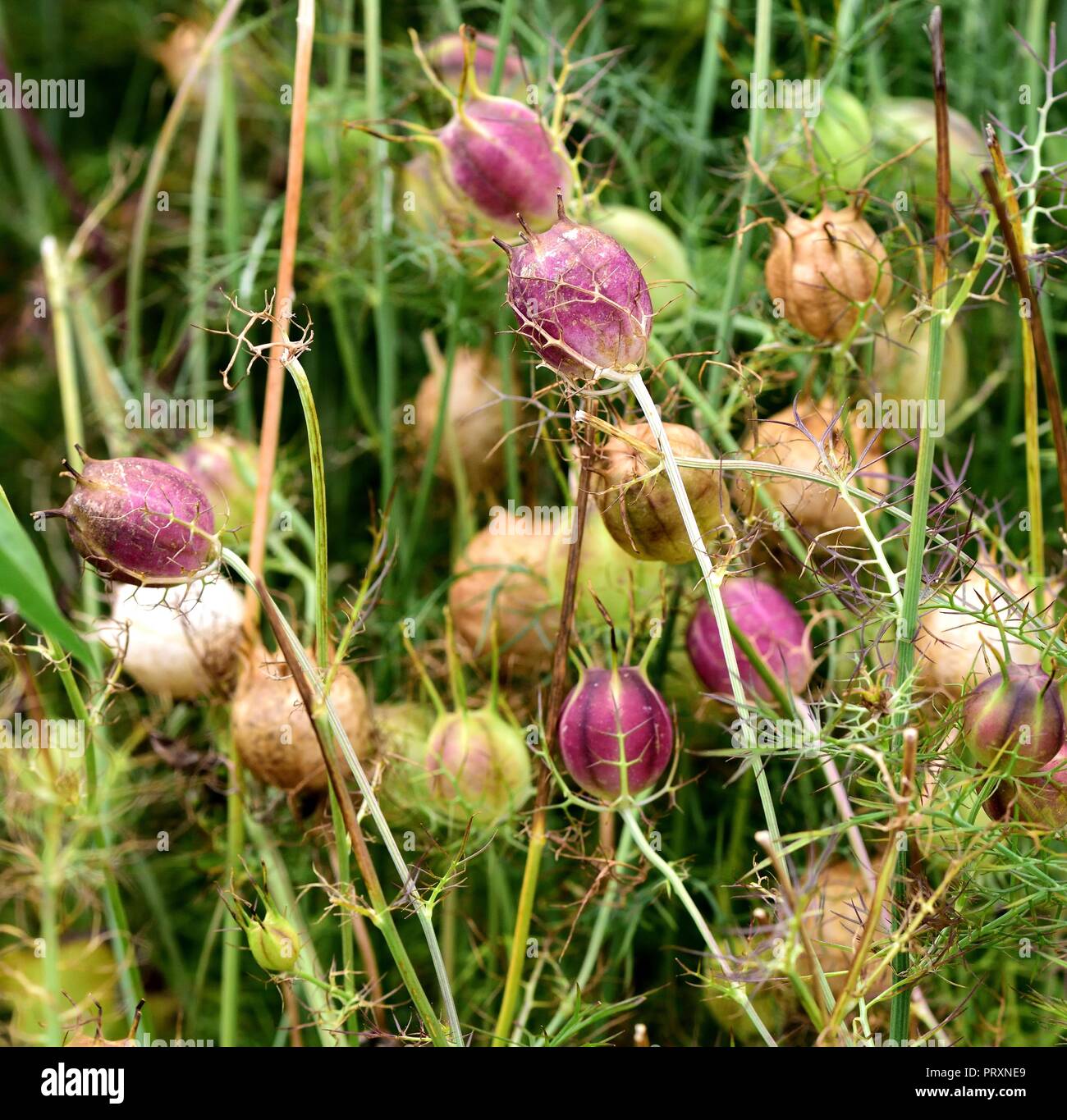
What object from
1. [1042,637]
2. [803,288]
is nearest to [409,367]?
[803,288]

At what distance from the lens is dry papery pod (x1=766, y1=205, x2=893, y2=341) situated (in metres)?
0.40

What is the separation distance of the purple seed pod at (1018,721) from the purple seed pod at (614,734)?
9 centimetres

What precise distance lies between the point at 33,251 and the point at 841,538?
58cm

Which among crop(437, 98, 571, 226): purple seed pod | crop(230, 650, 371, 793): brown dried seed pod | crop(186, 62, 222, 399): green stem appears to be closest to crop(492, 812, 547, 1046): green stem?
crop(230, 650, 371, 793): brown dried seed pod

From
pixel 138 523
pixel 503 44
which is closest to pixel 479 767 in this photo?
pixel 138 523

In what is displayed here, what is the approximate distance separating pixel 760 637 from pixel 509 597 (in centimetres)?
11

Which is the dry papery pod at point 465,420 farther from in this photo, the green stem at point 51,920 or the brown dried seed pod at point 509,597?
the green stem at point 51,920

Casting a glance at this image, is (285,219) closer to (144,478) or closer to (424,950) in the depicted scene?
(144,478)

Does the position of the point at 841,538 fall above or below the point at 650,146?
below

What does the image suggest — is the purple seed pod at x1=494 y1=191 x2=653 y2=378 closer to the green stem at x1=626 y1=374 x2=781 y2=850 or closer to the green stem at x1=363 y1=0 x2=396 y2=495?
the green stem at x1=626 y1=374 x2=781 y2=850

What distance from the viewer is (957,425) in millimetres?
539

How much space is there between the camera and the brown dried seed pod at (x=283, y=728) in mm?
426

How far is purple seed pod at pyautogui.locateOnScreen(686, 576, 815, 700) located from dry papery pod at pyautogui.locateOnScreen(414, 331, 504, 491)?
0.16 metres

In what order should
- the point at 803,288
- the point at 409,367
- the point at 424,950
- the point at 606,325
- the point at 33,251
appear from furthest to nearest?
the point at 33,251 < the point at 409,367 < the point at 424,950 < the point at 803,288 < the point at 606,325
